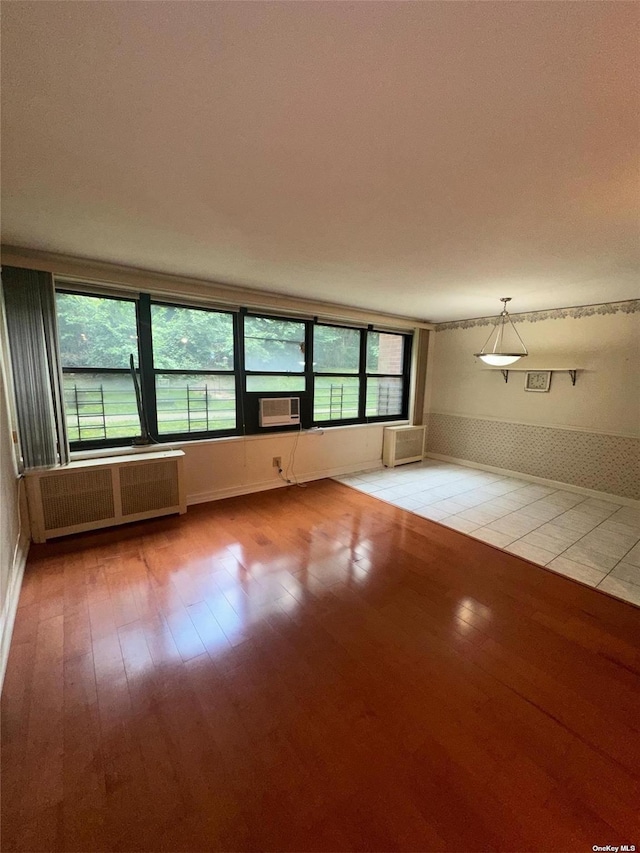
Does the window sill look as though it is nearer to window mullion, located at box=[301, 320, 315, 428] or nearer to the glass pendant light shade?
window mullion, located at box=[301, 320, 315, 428]

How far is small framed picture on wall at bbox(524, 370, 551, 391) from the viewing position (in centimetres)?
438

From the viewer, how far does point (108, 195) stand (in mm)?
1726

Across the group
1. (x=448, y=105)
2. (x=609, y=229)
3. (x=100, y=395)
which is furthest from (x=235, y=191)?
(x=100, y=395)

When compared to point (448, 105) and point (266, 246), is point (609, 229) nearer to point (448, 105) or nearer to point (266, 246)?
point (448, 105)

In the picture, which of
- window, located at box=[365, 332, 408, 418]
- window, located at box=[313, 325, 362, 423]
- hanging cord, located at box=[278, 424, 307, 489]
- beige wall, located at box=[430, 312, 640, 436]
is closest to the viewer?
beige wall, located at box=[430, 312, 640, 436]

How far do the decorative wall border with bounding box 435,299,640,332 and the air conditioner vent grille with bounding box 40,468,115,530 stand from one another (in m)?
5.19

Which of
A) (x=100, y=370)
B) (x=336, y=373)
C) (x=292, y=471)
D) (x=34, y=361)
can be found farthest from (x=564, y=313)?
(x=34, y=361)

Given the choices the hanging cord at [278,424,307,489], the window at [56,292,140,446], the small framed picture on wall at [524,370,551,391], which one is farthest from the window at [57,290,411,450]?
the small framed picture on wall at [524,370,551,391]

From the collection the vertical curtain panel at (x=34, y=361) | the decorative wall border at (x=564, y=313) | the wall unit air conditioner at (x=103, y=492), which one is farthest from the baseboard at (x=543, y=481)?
the vertical curtain panel at (x=34, y=361)

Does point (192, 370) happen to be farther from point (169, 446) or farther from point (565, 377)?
point (565, 377)

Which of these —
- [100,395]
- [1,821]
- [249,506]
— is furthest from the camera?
[249,506]

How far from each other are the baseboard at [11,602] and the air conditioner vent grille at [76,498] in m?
0.26

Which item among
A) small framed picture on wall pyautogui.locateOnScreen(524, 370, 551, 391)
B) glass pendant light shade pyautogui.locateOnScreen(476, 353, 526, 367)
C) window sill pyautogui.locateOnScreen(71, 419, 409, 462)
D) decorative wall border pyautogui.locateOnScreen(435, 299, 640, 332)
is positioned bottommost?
window sill pyautogui.locateOnScreen(71, 419, 409, 462)

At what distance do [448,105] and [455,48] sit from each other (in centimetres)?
20
